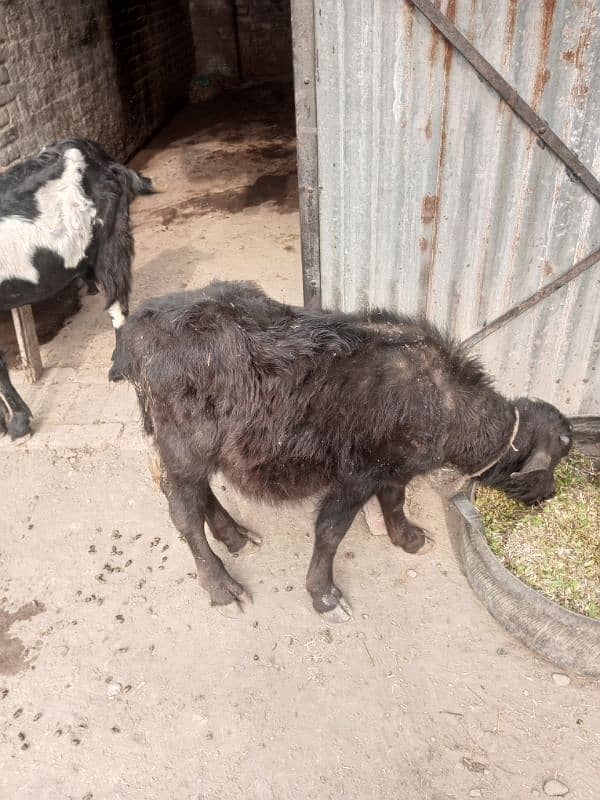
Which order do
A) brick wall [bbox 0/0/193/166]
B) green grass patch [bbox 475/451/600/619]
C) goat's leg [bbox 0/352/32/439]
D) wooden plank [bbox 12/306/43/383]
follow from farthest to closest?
brick wall [bbox 0/0/193/166] < wooden plank [bbox 12/306/43/383] < goat's leg [bbox 0/352/32/439] < green grass patch [bbox 475/451/600/619]

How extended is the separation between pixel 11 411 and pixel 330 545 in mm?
2808

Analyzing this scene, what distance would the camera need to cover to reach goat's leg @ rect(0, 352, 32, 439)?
4.60 metres

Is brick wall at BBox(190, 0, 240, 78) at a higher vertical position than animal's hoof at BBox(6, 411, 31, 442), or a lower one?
higher

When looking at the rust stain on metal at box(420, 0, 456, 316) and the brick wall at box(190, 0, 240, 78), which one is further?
the brick wall at box(190, 0, 240, 78)

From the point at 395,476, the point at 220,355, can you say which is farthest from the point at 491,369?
the point at 220,355

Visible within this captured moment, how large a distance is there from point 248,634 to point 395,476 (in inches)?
45.6

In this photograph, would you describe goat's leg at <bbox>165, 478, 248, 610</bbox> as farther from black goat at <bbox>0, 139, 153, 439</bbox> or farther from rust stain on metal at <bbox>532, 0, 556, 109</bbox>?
rust stain on metal at <bbox>532, 0, 556, 109</bbox>

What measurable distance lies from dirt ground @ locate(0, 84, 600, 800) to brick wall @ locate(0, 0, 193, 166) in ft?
12.5

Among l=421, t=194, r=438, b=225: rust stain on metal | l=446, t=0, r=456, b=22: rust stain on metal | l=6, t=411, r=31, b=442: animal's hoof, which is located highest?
l=446, t=0, r=456, b=22: rust stain on metal

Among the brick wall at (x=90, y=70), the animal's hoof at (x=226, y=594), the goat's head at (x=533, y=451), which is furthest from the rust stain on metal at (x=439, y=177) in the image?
the brick wall at (x=90, y=70)

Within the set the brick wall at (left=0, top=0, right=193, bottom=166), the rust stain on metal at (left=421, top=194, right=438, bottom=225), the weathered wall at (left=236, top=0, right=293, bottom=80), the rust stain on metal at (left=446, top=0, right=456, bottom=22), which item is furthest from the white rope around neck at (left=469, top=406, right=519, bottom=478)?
the weathered wall at (left=236, top=0, right=293, bottom=80)

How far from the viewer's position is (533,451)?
3090mm

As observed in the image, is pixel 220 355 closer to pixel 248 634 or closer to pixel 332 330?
pixel 332 330

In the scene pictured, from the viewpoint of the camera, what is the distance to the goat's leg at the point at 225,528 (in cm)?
365
